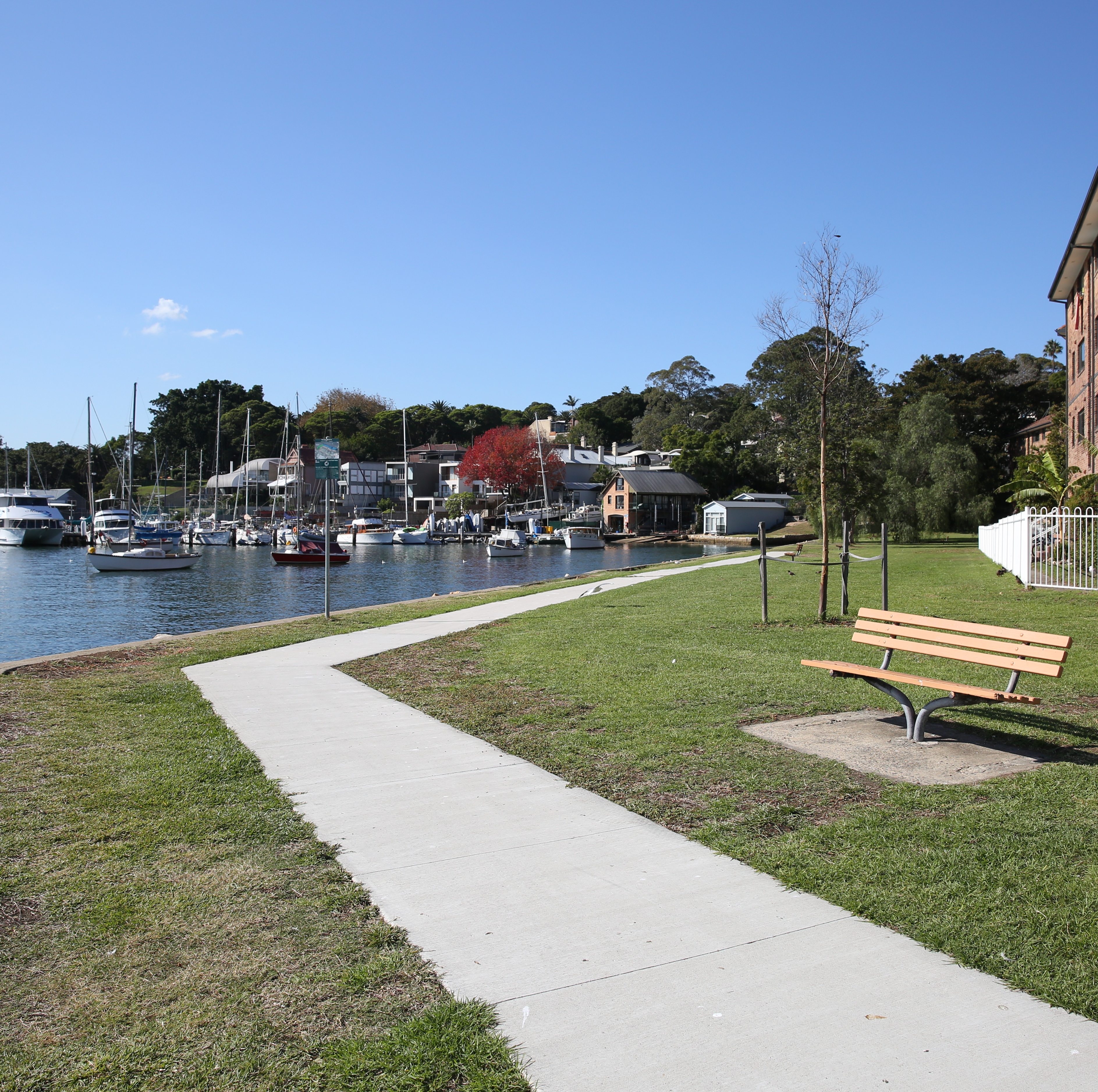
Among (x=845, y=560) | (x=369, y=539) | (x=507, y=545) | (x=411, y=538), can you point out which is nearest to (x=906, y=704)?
(x=845, y=560)

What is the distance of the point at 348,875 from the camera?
5.12 meters

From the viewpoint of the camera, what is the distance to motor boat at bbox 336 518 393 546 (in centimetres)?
8775

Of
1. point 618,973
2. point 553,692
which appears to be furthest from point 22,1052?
point 553,692

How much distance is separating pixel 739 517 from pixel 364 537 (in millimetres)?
36629

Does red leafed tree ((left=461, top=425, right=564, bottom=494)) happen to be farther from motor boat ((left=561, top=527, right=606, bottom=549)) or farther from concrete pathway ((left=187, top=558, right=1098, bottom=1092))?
concrete pathway ((left=187, top=558, right=1098, bottom=1092))

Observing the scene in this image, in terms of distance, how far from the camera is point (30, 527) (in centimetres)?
8212

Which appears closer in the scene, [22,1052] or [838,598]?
[22,1052]

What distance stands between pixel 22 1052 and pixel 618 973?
234 cm

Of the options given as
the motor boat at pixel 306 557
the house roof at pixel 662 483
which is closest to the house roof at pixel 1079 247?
the motor boat at pixel 306 557

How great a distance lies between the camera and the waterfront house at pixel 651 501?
98812 mm

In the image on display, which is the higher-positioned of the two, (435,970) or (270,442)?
(270,442)

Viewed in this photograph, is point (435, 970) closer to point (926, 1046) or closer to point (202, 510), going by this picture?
point (926, 1046)

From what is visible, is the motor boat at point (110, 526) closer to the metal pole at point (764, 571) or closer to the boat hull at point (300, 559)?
the boat hull at point (300, 559)

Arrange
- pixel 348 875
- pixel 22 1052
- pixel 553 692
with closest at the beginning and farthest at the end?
pixel 22 1052, pixel 348 875, pixel 553 692
